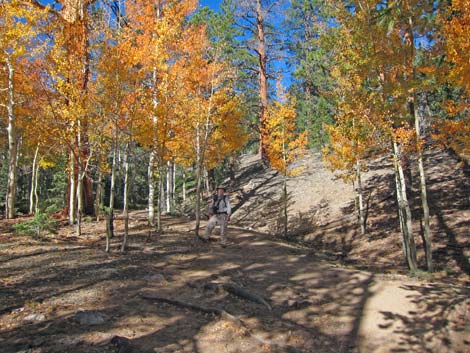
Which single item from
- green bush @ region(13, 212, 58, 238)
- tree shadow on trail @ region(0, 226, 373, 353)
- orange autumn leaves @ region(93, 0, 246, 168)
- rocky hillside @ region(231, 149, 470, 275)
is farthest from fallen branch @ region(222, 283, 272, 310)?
green bush @ region(13, 212, 58, 238)

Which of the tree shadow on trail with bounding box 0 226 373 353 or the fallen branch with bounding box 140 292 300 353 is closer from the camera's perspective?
the tree shadow on trail with bounding box 0 226 373 353

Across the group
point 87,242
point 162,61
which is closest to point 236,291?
point 87,242

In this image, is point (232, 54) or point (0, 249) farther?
point (232, 54)

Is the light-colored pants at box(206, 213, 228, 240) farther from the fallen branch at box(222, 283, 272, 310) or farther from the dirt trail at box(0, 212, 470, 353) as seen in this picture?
the fallen branch at box(222, 283, 272, 310)

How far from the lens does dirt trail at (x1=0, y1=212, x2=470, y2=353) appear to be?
491cm

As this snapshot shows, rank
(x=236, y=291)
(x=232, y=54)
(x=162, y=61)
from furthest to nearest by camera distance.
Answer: (x=232, y=54), (x=162, y=61), (x=236, y=291)

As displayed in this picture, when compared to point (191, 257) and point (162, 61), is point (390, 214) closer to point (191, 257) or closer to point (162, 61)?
point (191, 257)

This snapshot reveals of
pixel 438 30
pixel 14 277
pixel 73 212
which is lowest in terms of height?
pixel 14 277

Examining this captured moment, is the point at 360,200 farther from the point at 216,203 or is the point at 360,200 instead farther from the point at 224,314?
the point at 224,314

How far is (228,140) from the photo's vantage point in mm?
17969

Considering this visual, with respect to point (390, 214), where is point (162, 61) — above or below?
above

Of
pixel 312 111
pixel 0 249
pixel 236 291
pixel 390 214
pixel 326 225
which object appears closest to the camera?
pixel 236 291

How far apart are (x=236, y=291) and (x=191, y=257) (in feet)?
9.97

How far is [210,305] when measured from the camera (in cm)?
634
